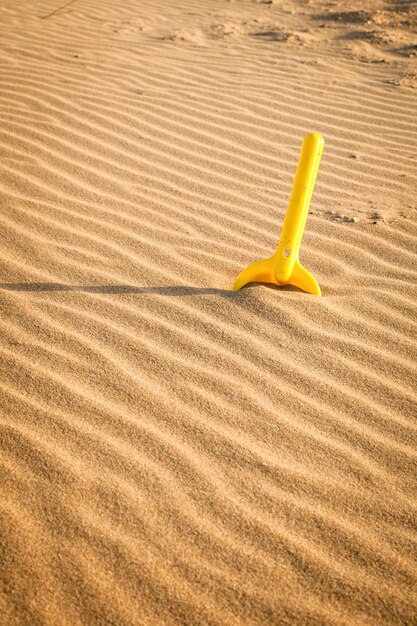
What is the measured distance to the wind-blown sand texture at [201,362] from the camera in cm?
151

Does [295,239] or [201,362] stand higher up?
[295,239]

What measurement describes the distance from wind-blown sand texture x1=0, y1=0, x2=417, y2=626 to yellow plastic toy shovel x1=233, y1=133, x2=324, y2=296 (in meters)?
0.07

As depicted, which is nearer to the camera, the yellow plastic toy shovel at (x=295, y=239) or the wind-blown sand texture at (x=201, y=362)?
the wind-blown sand texture at (x=201, y=362)

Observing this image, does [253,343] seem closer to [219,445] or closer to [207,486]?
[219,445]

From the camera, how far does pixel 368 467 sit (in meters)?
1.84

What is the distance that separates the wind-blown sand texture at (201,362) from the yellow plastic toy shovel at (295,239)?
0.07m

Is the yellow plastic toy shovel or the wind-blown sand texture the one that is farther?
the yellow plastic toy shovel

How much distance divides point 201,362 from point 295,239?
71cm

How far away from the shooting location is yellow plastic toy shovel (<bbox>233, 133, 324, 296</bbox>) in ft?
7.45

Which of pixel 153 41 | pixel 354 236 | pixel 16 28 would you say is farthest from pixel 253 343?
pixel 16 28

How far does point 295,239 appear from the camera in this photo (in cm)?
243

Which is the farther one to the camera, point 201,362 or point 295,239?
point 295,239

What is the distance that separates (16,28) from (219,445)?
575 centimetres

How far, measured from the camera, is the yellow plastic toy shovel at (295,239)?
227 centimetres
